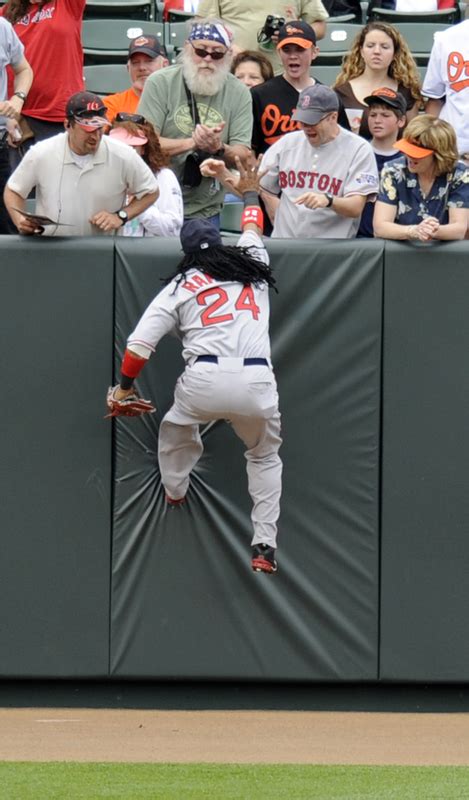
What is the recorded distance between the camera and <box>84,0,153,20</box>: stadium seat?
12047 millimetres

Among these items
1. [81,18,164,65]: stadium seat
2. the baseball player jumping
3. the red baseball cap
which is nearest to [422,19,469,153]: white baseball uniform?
the red baseball cap

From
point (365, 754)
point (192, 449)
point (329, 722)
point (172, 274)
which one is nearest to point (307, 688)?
point (329, 722)

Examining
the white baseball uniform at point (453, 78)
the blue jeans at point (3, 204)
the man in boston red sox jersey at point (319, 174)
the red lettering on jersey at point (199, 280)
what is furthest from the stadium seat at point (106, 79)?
the red lettering on jersey at point (199, 280)

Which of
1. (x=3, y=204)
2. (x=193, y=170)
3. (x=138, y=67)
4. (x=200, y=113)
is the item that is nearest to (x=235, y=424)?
(x=193, y=170)

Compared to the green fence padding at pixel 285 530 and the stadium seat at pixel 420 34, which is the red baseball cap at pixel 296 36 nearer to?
the green fence padding at pixel 285 530

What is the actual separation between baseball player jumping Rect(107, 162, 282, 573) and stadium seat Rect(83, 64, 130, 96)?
13.5 ft

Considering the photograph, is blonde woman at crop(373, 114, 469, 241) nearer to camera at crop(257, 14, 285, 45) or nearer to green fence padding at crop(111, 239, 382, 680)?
green fence padding at crop(111, 239, 382, 680)

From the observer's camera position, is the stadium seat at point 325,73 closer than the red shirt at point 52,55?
No

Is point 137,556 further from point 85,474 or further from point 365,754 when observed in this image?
point 365,754

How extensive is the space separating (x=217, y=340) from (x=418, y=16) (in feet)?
20.2

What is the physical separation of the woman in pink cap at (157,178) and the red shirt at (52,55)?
1.23 m

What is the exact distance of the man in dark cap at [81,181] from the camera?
7121mm

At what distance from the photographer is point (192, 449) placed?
23.5 feet

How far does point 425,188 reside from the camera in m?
7.14
